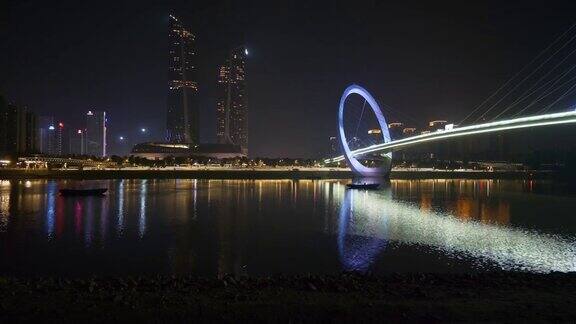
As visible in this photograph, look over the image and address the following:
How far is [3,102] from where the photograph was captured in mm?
86625

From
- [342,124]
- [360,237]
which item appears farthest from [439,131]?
[360,237]

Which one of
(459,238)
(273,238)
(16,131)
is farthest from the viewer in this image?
(16,131)

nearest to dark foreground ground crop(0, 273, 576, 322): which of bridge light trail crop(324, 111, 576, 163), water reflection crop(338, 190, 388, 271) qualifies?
water reflection crop(338, 190, 388, 271)

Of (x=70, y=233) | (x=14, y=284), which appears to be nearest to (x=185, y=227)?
(x=70, y=233)

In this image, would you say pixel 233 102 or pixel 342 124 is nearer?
pixel 342 124

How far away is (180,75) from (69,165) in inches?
2484

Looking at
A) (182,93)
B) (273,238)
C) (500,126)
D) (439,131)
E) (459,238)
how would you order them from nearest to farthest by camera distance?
1. (273,238)
2. (459,238)
3. (500,126)
4. (439,131)
5. (182,93)

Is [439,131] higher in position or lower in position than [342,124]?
lower

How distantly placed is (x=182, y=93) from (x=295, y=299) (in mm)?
134395

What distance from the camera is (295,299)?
6.78 m

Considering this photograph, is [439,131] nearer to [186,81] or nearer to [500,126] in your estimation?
[500,126]

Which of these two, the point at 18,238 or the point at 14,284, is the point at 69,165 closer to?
the point at 18,238

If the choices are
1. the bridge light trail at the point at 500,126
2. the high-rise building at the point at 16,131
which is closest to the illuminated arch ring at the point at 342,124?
the bridge light trail at the point at 500,126

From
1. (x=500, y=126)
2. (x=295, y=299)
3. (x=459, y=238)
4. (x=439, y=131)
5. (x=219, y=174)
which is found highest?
(x=439, y=131)
